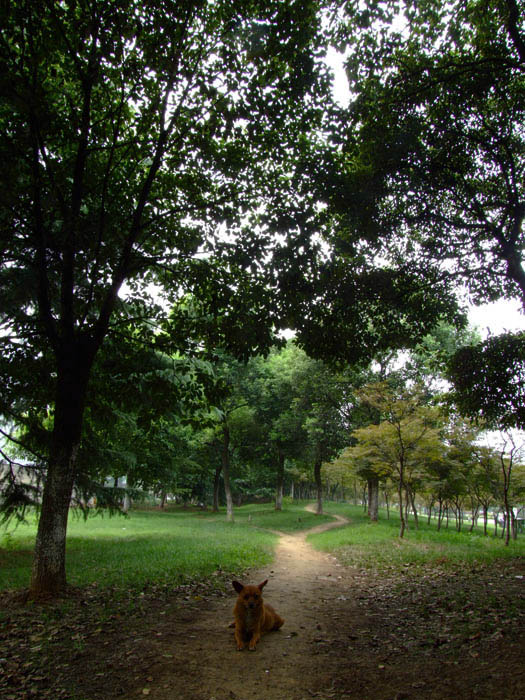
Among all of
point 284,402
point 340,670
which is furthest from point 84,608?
point 284,402

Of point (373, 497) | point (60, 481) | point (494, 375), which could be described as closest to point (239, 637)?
point (60, 481)

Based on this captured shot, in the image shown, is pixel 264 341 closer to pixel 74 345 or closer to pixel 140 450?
pixel 74 345

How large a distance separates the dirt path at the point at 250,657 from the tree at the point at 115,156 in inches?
129

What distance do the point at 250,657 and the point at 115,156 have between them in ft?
31.8

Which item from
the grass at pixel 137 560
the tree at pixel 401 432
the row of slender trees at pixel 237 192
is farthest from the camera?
the tree at pixel 401 432

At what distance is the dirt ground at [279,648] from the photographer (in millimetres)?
4156

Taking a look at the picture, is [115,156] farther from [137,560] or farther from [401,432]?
[401,432]

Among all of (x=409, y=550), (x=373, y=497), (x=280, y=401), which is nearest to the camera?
(x=409, y=550)

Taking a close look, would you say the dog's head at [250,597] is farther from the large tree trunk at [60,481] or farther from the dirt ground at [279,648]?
the large tree trunk at [60,481]

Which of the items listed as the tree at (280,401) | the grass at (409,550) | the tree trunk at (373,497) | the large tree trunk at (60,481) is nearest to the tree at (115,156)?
the large tree trunk at (60,481)

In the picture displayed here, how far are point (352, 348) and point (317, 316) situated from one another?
1.27m

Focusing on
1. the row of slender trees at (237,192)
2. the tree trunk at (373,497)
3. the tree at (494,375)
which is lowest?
the tree trunk at (373,497)

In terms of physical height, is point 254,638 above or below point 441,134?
below

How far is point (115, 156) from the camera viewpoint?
9.18 m
